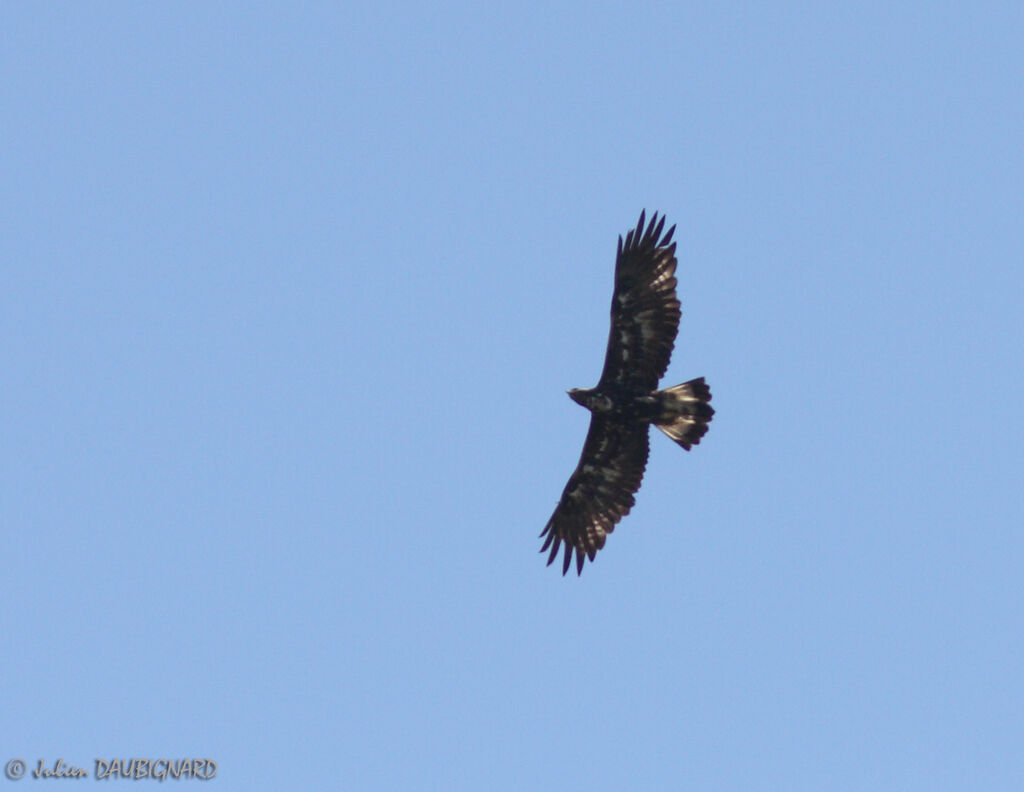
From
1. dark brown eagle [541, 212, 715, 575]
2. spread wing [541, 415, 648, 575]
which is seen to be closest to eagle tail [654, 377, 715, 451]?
dark brown eagle [541, 212, 715, 575]

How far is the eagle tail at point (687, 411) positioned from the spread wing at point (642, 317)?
432 mm

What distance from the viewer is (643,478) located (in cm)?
2106

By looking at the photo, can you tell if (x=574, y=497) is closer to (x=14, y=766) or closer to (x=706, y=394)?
(x=706, y=394)

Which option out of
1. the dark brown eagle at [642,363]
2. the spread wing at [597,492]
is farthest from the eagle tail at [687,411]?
the spread wing at [597,492]

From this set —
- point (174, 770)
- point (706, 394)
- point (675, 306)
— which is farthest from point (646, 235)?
point (174, 770)

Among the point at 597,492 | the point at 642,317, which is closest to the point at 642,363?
the point at 642,317

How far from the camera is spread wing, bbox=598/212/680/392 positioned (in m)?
19.2

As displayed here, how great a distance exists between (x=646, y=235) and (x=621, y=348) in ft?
6.08

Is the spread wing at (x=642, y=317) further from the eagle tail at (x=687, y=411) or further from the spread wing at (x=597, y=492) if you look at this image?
the spread wing at (x=597, y=492)

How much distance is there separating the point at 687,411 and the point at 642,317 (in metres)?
1.59

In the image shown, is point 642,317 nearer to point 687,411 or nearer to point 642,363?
point 642,363

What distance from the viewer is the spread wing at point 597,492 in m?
20.5

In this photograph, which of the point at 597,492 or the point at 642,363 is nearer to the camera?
the point at 642,363

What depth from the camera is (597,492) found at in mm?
21094
